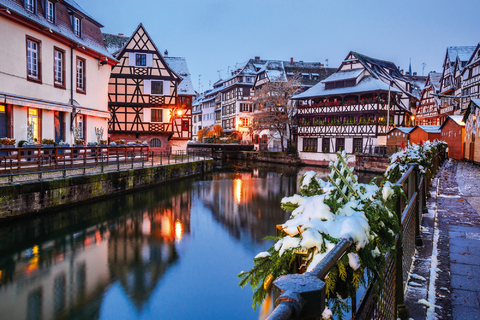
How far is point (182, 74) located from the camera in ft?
129

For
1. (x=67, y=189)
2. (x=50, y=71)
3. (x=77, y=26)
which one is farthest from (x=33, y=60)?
(x=67, y=189)

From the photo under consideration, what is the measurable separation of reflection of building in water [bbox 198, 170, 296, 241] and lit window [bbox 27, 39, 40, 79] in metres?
10.6

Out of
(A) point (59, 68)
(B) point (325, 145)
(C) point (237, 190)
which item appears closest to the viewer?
(A) point (59, 68)

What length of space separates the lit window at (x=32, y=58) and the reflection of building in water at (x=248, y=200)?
34.8ft

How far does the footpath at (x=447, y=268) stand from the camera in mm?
3350

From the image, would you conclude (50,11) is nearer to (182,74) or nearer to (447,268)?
(182,74)

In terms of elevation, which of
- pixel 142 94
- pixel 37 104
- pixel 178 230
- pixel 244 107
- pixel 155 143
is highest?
pixel 244 107

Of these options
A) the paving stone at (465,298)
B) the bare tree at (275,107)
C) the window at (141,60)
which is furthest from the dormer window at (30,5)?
the bare tree at (275,107)

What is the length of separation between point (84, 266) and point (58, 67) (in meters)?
14.4

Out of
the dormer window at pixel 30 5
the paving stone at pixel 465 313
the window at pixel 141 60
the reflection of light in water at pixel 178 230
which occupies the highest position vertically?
the window at pixel 141 60

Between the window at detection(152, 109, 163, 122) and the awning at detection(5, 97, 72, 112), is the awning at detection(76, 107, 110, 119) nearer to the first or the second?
the awning at detection(5, 97, 72, 112)

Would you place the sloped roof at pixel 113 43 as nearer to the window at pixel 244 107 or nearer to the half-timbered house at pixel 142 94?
the half-timbered house at pixel 142 94

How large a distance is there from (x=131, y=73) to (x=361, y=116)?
2321cm

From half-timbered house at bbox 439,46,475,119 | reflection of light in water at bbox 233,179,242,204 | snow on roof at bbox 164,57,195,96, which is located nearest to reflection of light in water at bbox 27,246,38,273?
reflection of light in water at bbox 233,179,242,204
